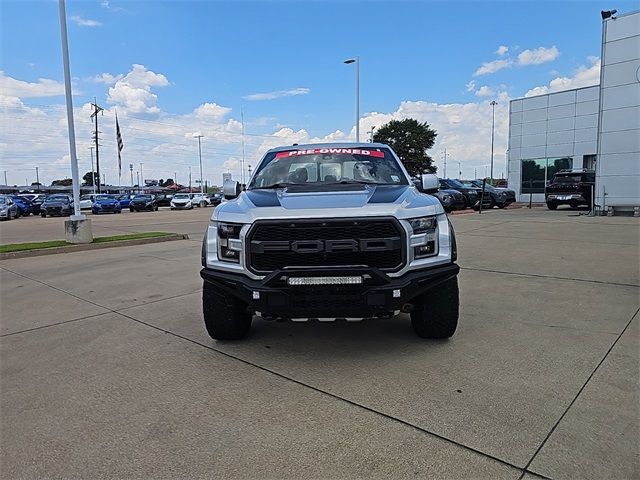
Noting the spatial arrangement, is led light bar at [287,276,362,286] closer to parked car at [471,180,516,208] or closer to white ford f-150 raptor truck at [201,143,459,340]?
white ford f-150 raptor truck at [201,143,459,340]

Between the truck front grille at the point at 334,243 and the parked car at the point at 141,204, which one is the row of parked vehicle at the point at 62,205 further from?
the truck front grille at the point at 334,243

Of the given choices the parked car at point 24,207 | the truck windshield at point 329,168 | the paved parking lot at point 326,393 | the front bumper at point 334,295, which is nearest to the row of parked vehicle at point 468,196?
the paved parking lot at point 326,393

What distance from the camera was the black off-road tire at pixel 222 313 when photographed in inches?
151

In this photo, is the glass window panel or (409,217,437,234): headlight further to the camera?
the glass window panel

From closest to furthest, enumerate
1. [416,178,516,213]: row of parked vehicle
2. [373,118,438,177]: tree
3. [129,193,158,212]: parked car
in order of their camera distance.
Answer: [416,178,516,213]: row of parked vehicle → [129,193,158,212]: parked car → [373,118,438,177]: tree

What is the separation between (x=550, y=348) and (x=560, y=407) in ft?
3.53

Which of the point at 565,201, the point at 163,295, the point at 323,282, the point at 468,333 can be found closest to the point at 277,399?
the point at 323,282

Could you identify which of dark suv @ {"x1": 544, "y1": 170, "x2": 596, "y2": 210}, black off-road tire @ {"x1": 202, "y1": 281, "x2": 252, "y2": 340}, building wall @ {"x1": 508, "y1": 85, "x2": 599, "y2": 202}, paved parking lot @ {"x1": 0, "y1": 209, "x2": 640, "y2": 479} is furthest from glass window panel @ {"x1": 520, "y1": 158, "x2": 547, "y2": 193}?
black off-road tire @ {"x1": 202, "y1": 281, "x2": 252, "y2": 340}

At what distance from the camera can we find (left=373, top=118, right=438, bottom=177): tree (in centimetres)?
6341

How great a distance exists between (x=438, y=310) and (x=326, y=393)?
124 cm

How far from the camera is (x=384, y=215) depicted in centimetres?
336

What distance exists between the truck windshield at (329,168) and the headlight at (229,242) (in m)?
1.04

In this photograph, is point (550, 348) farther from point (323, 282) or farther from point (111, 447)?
point (111, 447)

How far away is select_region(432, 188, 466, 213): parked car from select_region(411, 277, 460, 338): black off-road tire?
1865 centimetres
